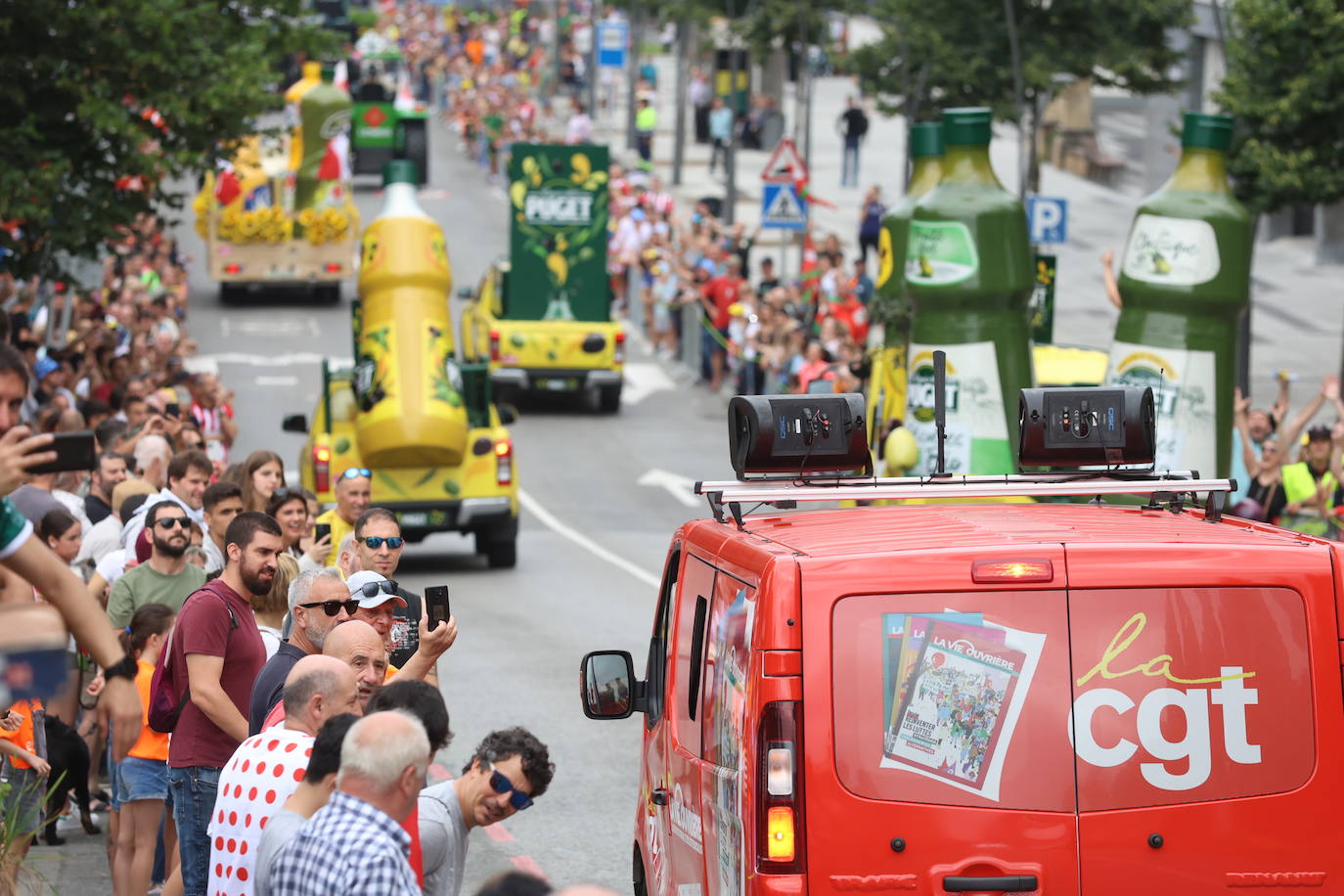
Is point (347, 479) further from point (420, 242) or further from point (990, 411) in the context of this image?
point (420, 242)

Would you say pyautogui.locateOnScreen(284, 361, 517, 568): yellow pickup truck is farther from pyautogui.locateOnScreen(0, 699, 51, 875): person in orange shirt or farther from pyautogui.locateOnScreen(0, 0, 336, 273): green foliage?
pyautogui.locateOnScreen(0, 699, 51, 875): person in orange shirt

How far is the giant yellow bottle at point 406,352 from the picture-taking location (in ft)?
61.8

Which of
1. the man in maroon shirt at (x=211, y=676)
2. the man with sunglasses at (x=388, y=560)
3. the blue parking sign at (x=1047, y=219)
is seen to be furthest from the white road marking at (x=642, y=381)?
the man in maroon shirt at (x=211, y=676)

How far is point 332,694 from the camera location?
6066 mm

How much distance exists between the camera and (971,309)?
15930 millimetres

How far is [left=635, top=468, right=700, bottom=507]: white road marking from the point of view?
24.9 metres

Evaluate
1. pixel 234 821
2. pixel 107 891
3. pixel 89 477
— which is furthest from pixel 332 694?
pixel 89 477

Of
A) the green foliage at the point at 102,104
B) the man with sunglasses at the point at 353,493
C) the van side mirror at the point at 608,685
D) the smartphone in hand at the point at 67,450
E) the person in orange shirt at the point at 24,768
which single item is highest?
the green foliage at the point at 102,104

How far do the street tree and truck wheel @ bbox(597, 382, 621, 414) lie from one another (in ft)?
21.7

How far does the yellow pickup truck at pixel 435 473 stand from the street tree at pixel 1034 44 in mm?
12772

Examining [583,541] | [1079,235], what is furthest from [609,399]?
[1079,235]

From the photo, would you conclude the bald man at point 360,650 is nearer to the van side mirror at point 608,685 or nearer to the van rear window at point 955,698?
the van side mirror at point 608,685

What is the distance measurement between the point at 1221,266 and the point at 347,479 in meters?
7.11

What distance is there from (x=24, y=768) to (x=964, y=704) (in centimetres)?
469
